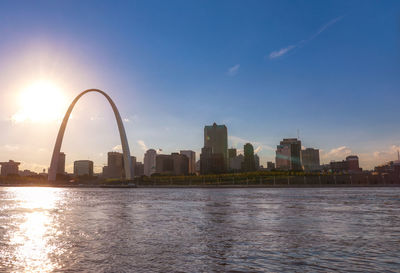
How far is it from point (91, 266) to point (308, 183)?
12122 cm

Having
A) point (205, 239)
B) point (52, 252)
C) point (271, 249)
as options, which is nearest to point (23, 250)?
point (52, 252)

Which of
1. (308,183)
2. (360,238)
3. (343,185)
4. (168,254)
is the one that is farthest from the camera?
(308,183)

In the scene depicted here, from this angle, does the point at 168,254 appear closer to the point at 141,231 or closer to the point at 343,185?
the point at 141,231

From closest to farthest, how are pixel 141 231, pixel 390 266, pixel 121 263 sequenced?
pixel 390 266 → pixel 121 263 → pixel 141 231

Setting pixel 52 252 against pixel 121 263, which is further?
pixel 52 252

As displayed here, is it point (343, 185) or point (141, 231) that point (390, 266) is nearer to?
point (141, 231)

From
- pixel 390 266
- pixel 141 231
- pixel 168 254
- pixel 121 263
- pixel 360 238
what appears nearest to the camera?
pixel 390 266

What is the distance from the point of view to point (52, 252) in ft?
32.5

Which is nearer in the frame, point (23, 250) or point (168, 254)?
point (168, 254)

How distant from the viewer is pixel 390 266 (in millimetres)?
7812

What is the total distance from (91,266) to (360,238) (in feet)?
31.6

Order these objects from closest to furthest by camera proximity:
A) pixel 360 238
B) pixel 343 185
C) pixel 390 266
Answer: pixel 390 266 → pixel 360 238 → pixel 343 185

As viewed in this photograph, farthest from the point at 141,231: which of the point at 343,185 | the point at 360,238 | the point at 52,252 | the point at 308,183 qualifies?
the point at 308,183

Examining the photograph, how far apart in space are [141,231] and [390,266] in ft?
32.6
